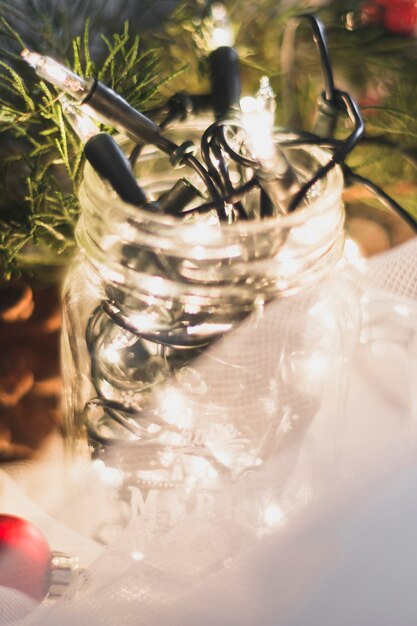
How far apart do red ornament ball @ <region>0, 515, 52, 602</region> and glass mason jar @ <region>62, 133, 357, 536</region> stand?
0.07 metres

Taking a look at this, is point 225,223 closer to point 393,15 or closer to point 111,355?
point 111,355

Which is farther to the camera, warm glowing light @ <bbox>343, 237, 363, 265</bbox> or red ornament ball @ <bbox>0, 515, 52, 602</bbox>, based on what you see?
warm glowing light @ <bbox>343, 237, 363, 265</bbox>

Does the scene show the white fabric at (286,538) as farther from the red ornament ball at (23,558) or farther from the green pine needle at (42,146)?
the green pine needle at (42,146)

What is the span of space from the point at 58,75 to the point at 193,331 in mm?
137

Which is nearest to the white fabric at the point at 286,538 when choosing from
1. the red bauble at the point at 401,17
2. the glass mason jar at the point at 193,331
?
the glass mason jar at the point at 193,331

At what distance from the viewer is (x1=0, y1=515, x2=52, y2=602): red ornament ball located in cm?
36

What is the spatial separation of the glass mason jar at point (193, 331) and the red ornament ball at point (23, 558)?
0.07 metres

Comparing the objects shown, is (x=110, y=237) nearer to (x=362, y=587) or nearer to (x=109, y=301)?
(x=109, y=301)

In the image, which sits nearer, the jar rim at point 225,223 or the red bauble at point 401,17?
the jar rim at point 225,223

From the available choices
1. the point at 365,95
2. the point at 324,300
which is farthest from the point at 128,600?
the point at 365,95

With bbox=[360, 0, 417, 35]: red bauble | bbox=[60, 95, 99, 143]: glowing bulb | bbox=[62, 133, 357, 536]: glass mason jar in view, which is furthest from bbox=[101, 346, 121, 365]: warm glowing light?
bbox=[360, 0, 417, 35]: red bauble

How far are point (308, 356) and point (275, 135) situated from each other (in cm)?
12

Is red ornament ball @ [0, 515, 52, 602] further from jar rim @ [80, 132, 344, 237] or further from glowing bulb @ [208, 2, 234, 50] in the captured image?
glowing bulb @ [208, 2, 234, 50]

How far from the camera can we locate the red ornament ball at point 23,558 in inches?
14.1
